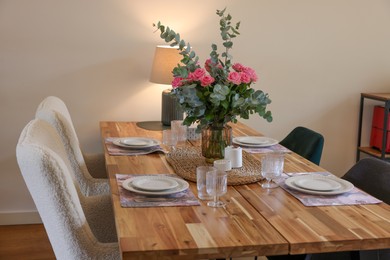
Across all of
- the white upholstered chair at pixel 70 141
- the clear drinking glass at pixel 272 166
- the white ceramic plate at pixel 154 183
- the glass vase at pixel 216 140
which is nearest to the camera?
the white ceramic plate at pixel 154 183

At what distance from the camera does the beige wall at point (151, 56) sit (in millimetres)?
3762

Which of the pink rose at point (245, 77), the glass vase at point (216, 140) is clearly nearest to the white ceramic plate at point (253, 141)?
the glass vase at point (216, 140)

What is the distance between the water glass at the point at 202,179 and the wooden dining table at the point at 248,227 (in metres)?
0.07

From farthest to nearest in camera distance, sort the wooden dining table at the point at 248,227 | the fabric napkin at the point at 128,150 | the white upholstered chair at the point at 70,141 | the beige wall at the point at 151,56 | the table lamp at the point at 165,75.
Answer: the beige wall at the point at 151,56
the table lamp at the point at 165,75
the fabric napkin at the point at 128,150
the white upholstered chair at the point at 70,141
the wooden dining table at the point at 248,227

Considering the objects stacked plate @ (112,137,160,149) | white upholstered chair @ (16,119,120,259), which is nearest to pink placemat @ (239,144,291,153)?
stacked plate @ (112,137,160,149)

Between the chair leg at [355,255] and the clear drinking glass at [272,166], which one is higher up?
the clear drinking glass at [272,166]

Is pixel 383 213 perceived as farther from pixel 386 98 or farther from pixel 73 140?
pixel 386 98

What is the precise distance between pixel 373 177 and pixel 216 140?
2.29 feet

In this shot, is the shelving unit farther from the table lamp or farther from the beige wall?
the table lamp

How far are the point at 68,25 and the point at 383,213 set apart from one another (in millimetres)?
2500

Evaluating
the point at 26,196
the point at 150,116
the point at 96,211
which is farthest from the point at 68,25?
the point at 96,211

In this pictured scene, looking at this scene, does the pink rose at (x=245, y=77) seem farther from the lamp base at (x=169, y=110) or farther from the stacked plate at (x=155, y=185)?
the lamp base at (x=169, y=110)

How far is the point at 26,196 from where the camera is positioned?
3.93 meters

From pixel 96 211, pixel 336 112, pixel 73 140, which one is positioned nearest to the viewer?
pixel 96 211
